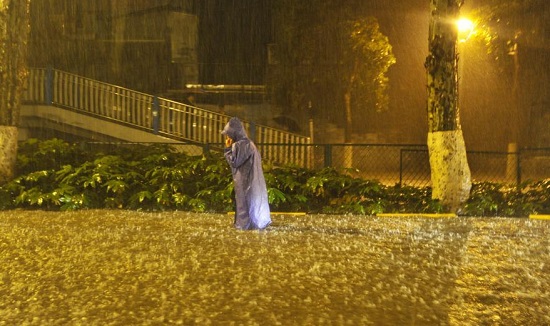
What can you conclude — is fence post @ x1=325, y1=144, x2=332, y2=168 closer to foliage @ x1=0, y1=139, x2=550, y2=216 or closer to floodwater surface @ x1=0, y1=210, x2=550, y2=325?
foliage @ x1=0, y1=139, x2=550, y2=216

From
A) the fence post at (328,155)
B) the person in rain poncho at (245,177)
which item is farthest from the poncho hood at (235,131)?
the fence post at (328,155)

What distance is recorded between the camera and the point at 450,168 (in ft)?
39.3

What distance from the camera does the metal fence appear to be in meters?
14.4

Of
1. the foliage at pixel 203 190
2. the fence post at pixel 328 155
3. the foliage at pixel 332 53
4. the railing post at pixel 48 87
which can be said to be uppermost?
the foliage at pixel 332 53

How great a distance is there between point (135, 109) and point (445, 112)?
25.8 feet

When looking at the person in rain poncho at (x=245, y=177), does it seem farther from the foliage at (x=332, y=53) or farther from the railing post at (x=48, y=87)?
the foliage at (x=332, y=53)

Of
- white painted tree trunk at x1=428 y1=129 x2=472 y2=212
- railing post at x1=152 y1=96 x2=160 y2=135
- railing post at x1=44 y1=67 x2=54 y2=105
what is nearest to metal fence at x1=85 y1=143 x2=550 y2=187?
railing post at x1=152 y1=96 x2=160 y2=135

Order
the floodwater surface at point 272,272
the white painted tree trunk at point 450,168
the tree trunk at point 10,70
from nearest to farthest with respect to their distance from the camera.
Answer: the floodwater surface at point 272,272 < the white painted tree trunk at point 450,168 < the tree trunk at point 10,70

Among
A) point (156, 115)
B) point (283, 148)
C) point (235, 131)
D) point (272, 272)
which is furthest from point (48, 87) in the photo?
point (272, 272)

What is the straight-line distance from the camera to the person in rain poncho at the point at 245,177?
1001 cm

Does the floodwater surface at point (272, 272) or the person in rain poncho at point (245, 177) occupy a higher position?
the person in rain poncho at point (245, 177)

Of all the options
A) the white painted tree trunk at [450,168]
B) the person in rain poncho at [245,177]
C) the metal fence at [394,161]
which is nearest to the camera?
the person in rain poncho at [245,177]

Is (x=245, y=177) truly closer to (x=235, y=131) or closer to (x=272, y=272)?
(x=235, y=131)

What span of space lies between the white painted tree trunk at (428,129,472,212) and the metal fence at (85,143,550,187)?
163cm
